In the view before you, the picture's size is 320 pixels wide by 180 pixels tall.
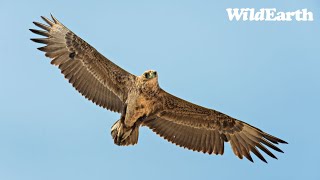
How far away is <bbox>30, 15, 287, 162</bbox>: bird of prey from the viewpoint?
1333 cm

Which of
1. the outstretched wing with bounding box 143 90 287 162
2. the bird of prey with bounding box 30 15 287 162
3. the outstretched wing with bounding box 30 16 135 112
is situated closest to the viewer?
the bird of prey with bounding box 30 15 287 162

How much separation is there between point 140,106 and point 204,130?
1.70m

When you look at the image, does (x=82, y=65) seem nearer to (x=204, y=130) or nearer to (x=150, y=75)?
(x=150, y=75)

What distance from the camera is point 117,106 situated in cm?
1375

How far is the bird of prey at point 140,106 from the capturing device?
1333cm

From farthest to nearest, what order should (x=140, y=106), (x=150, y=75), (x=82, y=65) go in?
(x=82, y=65) → (x=140, y=106) → (x=150, y=75)

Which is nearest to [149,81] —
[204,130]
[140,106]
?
[140,106]

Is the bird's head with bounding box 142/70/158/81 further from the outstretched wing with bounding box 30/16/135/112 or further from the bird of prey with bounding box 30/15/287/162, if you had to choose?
the outstretched wing with bounding box 30/16/135/112

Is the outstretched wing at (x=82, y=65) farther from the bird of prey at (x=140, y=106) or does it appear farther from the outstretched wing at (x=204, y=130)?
the outstretched wing at (x=204, y=130)

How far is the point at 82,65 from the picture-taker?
1370 cm

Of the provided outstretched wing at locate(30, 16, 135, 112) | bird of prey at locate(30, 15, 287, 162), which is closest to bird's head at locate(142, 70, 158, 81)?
bird of prey at locate(30, 15, 287, 162)

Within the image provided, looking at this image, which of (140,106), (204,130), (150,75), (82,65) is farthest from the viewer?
(204,130)

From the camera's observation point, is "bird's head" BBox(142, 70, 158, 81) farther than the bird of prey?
No

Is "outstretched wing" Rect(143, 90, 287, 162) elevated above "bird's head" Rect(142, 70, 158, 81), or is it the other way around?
"bird's head" Rect(142, 70, 158, 81)
